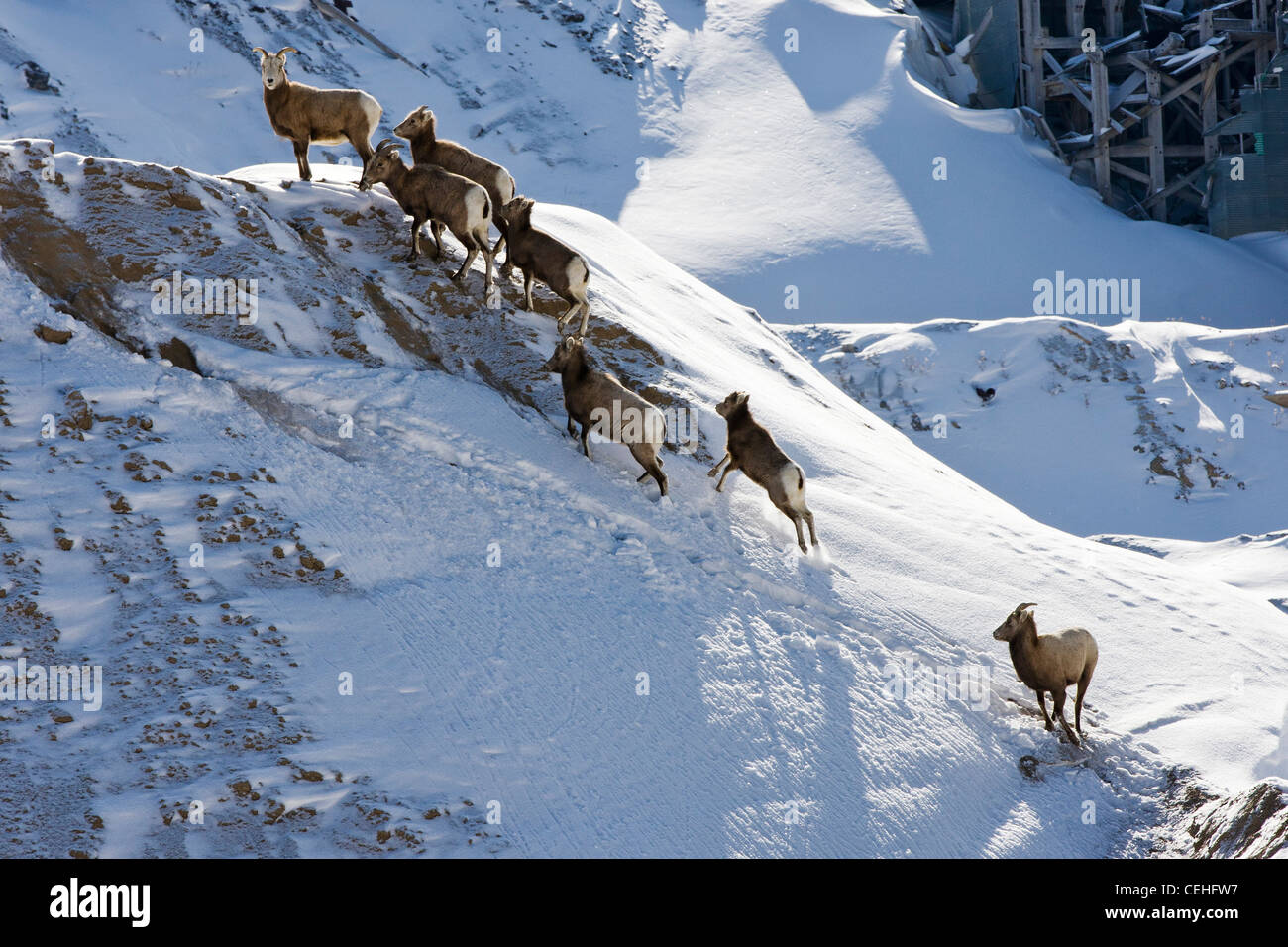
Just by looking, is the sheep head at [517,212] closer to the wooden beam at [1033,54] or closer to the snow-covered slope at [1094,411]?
the snow-covered slope at [1094,411]

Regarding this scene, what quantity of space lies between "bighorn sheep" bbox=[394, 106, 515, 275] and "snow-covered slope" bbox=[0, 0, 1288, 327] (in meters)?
10.1

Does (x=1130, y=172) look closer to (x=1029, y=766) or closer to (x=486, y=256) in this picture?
(x=486, y=256)

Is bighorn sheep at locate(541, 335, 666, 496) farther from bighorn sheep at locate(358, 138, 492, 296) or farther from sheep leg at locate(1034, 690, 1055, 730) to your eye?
sheep leg at locate(1034, 690, 1055, 730)

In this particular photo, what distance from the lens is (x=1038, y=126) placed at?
25.0 metres

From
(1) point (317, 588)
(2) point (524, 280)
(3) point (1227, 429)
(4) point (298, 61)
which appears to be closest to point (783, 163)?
(4) point (298, 61)

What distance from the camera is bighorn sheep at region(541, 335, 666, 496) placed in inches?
327

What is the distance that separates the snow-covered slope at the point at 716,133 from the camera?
65.4 feet

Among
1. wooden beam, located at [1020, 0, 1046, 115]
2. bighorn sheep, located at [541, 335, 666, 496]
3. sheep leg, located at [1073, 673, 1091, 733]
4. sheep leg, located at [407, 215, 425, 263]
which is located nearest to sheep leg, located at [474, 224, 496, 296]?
sheep leg, located at [407, 215, 425, 263]

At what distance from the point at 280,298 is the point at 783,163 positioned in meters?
16.3

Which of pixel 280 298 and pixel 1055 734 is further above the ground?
pixel 280 298

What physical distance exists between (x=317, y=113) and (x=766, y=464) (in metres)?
4.86

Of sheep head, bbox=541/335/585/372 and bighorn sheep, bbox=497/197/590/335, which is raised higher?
bighorn sheep, bbox=497/197/590/335

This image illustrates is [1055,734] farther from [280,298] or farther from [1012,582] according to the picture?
[280,298]
